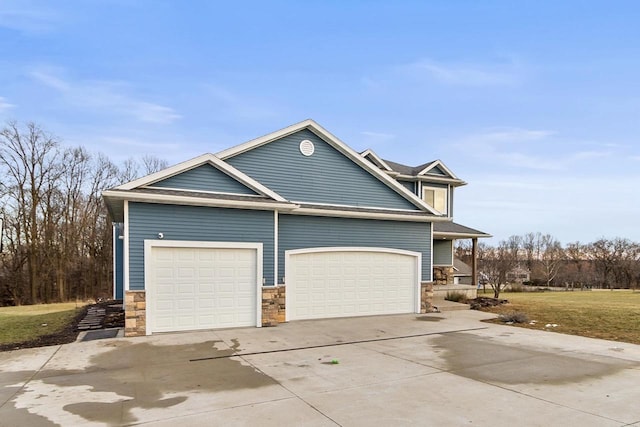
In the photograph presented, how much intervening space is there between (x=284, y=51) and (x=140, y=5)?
560 cm

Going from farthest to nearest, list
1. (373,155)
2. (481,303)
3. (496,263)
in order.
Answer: (496,263)
(373,155)
(481,303)

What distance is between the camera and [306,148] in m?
12.8

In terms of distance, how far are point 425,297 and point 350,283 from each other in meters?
3.07

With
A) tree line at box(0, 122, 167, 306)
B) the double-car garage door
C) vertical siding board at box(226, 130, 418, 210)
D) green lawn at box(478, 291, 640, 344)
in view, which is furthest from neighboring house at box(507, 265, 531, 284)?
tree line at box(0, 122, 167, 306)

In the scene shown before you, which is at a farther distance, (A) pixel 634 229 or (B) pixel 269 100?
(A) pixel 634 229

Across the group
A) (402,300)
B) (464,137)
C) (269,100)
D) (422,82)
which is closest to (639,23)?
(422,82)

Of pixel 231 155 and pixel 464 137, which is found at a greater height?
pixel 464 137

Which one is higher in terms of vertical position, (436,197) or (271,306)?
(436,197)

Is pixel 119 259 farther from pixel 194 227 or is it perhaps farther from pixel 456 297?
pixel 456 297

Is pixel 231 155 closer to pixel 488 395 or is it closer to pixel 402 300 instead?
pixel 402 300

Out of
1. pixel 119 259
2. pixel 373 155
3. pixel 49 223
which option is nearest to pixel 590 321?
pixel 373 155

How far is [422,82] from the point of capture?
16203 mm

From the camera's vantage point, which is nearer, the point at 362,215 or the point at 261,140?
the point at 261,140

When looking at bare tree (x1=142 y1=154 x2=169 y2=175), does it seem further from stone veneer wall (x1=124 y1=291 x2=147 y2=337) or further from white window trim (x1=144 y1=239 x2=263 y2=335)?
stone veneer wall (x1=124 y1=291 x2=147 y2=337)
